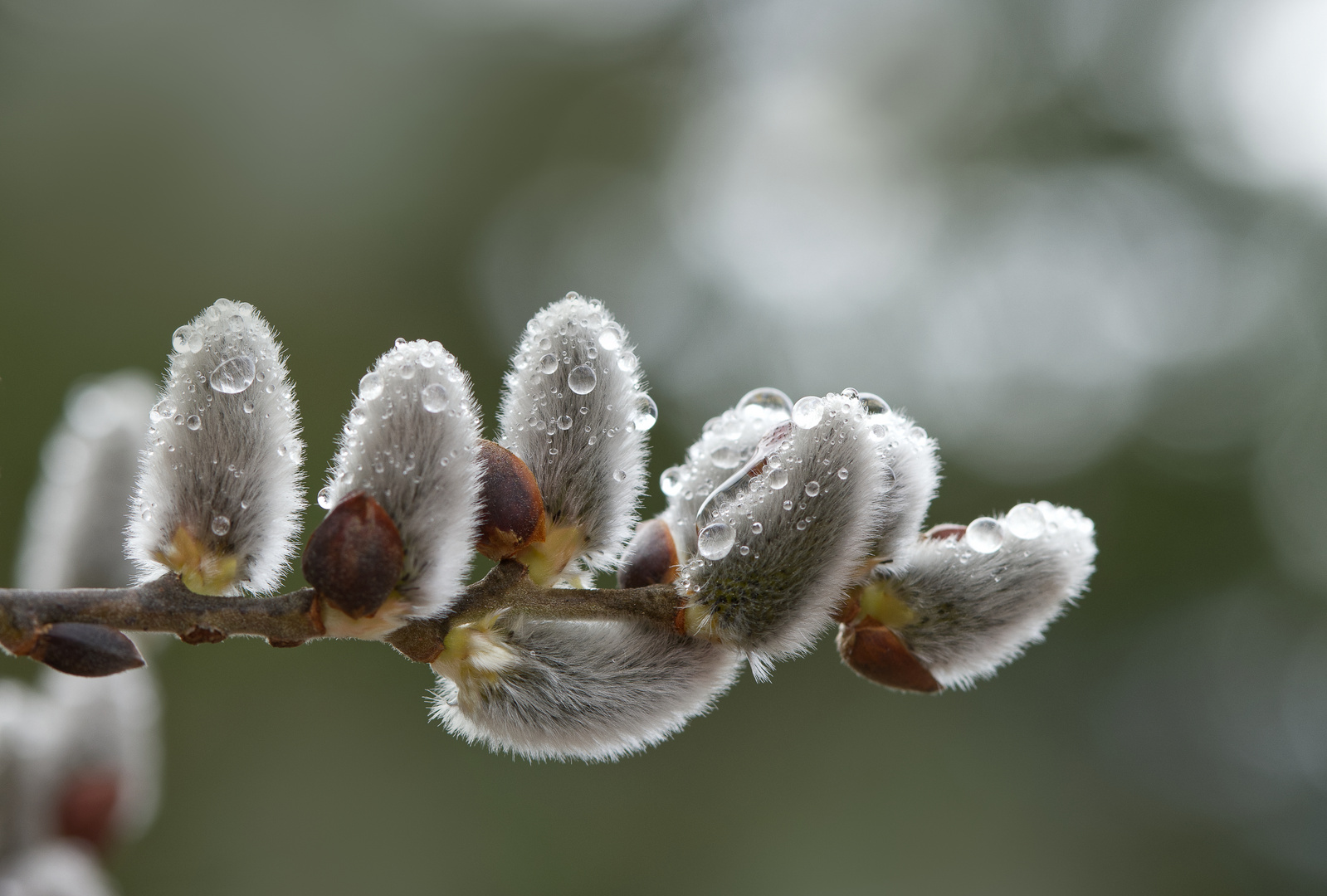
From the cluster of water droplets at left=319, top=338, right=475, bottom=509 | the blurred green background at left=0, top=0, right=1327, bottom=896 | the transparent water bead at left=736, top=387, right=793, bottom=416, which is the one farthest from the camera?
the blurred green background at left=0, top=0, right=1327, bottom=896

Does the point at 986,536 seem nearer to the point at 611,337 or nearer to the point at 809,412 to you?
the point at 809,412

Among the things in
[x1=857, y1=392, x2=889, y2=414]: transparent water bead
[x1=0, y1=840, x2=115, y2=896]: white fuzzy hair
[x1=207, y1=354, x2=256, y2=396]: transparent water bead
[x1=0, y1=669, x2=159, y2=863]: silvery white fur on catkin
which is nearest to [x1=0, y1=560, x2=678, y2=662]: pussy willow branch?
[x1=207, y1=354, x2=256, y2=396]: transparent water bead

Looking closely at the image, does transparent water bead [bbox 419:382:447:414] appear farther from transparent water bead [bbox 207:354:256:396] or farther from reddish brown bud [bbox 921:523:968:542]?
→ reddish brown bud [bbox 921:523:968:542]

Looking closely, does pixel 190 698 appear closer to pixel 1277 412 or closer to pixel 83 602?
pixel 83 602

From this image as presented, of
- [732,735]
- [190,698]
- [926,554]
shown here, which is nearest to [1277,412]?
[732,735]

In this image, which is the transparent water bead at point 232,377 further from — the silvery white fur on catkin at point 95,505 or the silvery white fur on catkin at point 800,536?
the silvery white fur on catkin at point 95,505

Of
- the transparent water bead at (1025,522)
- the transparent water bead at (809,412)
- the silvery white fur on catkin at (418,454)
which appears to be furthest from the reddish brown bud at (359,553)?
the transparent water bead at (1025,522)
